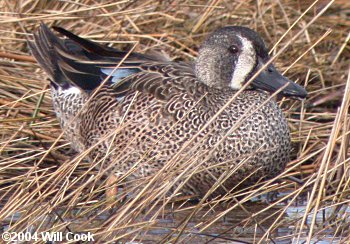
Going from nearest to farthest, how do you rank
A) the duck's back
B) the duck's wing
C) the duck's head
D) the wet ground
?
the wet ground, the duck's back, the duck's head, the duck's wing

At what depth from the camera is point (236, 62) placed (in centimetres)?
474

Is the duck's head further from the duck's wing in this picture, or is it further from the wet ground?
the wet ground

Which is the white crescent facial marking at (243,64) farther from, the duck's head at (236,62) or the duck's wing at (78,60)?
the duck's wing at (78,60)

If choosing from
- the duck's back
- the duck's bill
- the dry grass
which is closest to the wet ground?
the dry grass

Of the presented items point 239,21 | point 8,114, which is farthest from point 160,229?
point 239,21

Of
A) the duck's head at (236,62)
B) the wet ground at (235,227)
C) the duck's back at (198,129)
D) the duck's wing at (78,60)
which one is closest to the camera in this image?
the wet ground at (235,227)

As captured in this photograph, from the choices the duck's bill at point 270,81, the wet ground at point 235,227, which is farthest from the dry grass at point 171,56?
the duck's bill at point 270,81

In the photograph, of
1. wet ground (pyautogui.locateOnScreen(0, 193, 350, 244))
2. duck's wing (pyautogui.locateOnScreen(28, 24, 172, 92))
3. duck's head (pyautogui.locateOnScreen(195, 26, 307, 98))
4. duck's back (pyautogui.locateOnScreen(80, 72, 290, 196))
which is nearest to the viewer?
wet ground (pyautogui.locateOnScreen(0, 193, 350, 244))

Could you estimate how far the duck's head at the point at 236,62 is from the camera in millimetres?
4680

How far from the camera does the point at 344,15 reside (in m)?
6.54

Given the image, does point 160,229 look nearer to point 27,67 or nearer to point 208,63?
point 208,63

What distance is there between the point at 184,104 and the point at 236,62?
0.37m

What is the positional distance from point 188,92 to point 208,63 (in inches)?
9.5

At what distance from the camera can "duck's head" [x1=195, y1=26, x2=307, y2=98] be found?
15.4 feet
